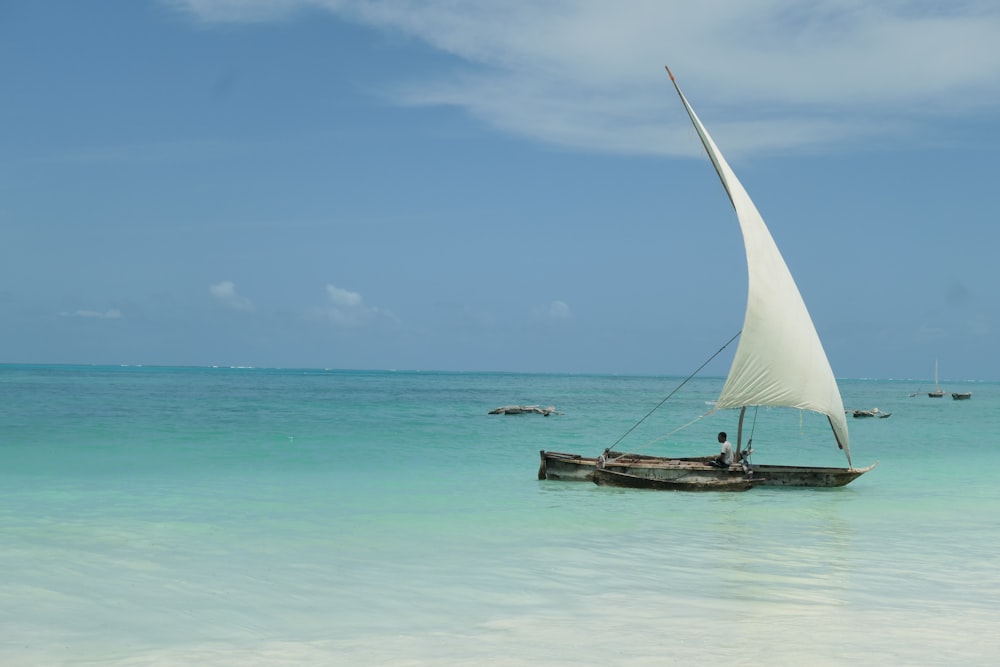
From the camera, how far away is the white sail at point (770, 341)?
2091cm

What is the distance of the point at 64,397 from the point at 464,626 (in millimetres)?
68856

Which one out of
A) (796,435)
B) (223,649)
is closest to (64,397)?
(796,435)

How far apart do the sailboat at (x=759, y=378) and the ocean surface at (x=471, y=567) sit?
0.48m

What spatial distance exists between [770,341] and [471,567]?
10962mm

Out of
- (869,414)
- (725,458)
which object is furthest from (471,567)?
(869,414)

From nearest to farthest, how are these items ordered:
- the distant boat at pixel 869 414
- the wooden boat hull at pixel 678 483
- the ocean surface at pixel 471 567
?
the ocean surface at pixel 471 567
the wooden boat hull at pixel 678 483
the distant boat at pixel 869 414

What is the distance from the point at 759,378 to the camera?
2095 cm

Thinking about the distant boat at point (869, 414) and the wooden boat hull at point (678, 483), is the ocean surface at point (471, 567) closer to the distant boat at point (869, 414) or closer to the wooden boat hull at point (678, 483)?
the wooden boat hull at point (678, 483)

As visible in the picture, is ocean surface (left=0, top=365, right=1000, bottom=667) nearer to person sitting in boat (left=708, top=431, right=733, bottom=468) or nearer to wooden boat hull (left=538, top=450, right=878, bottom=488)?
wooden boat hull (left=538, top=450, right=878, bottom=488)

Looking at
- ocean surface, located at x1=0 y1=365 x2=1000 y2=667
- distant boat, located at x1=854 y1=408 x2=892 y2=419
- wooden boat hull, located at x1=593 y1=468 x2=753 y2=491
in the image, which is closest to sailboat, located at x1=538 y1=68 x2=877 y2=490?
wooden boat hull, located at x1=593 y1=468 x2=753 y2=491

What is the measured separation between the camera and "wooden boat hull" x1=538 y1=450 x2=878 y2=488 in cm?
2094

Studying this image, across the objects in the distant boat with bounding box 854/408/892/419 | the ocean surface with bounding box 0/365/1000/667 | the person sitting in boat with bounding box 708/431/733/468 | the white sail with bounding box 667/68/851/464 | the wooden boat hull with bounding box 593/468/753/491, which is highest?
the white sail with bounding box 667/68/851/464

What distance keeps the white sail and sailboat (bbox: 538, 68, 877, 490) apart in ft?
0.07

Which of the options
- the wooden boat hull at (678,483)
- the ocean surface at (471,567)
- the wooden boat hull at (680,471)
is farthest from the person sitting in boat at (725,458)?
the ocean surface at (471,567)
